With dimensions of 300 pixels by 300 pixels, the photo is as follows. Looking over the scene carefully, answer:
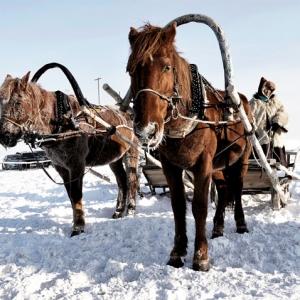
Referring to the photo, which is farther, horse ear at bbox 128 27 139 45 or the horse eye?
horse ear at bbox 128 27 139 45

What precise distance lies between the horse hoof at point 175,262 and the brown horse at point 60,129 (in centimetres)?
226

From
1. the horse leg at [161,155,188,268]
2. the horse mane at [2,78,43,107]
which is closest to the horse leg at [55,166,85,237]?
the horse mane at [2,78,43,107]

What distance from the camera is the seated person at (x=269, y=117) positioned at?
6852 mm

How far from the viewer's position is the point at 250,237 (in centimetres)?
470

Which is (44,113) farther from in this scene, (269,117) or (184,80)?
(269,117)

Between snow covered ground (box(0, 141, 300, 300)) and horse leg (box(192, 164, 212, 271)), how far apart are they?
0.11 metres

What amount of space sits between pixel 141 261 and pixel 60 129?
270 cm

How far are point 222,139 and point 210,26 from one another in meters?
1.26

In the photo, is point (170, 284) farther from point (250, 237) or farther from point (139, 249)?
point (250, 237)

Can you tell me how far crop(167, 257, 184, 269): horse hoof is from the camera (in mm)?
4025

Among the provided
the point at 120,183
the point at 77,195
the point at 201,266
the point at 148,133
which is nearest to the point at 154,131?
the point at 148,133

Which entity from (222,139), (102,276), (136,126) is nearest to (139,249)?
(102,276)

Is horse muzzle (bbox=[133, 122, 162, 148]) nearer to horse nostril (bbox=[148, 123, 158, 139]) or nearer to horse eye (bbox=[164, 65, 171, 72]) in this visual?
horse nostril (bbox=[148, 123, 158, 139])

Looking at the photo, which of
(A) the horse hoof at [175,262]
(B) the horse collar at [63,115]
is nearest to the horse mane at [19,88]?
(B) the horse collar at [63,115]
